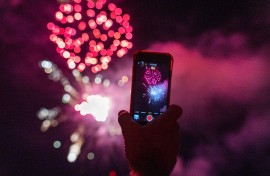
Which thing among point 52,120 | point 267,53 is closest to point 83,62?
point 52,120

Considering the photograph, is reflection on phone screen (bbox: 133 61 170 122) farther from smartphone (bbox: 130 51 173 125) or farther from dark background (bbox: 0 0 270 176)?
dark background (bbox: 0 0 270 176)

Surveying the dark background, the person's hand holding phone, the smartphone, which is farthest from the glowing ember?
the person's hand holding phone

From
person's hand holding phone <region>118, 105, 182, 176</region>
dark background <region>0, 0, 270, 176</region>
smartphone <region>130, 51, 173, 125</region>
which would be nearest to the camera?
person's hand holding phone <region>118, 105, 182, 176</region>

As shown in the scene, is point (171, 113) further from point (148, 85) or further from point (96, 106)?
point (96, 106)

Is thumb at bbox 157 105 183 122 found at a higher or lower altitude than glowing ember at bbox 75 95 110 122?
higher

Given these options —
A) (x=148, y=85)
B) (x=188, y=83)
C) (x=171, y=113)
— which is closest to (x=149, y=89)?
(x=148, y=85)

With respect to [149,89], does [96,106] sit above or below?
below

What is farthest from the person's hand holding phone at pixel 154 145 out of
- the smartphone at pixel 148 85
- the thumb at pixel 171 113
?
the smartphone at pixel 148 85
